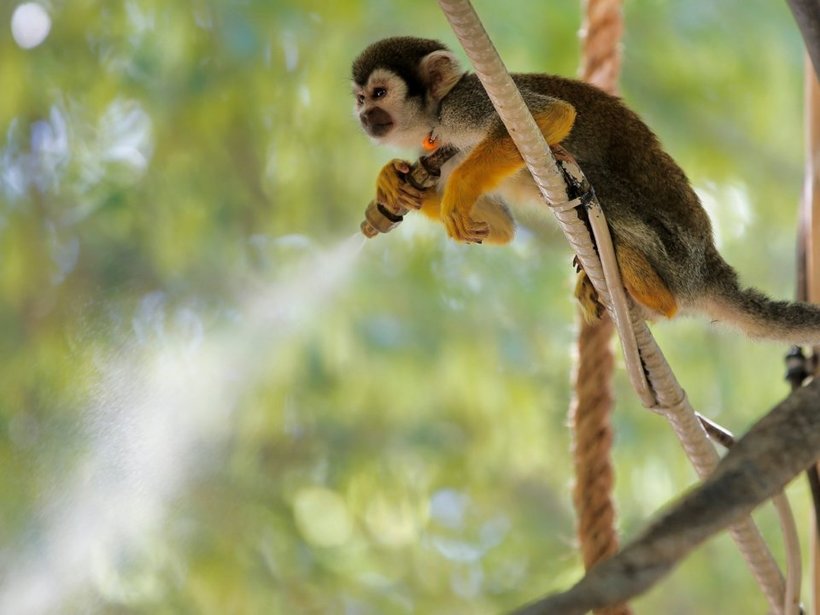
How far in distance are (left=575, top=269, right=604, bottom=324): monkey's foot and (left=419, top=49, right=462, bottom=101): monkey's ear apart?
0.45m

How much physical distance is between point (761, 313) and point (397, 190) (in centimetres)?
63

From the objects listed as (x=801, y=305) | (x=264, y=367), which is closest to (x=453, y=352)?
(x=264, y=367)

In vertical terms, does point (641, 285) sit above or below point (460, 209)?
below

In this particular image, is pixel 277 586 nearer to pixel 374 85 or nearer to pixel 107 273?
pixel 107 273

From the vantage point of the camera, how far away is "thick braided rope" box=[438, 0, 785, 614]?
0.91 metres

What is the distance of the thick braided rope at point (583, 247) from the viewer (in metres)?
0.91

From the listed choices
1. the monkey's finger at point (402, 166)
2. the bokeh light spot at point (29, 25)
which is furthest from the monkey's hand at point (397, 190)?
the bokeh light spot at point (29, 25)

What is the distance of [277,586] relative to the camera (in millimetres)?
3031

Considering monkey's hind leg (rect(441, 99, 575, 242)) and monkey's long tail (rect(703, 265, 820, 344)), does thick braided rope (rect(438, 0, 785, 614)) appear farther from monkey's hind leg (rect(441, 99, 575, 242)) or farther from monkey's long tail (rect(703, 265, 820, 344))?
monkey's long tail (rect(703, 265, 820, 344))

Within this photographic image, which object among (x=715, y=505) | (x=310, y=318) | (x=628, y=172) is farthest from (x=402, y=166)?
(x=310, y=318)

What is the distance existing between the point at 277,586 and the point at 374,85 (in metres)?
1.77

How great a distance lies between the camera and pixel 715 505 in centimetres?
64

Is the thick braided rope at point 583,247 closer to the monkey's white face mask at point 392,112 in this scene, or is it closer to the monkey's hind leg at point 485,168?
the monkey's hind leg at point 485,168

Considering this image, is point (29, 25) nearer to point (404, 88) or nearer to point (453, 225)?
point (404, 88)
